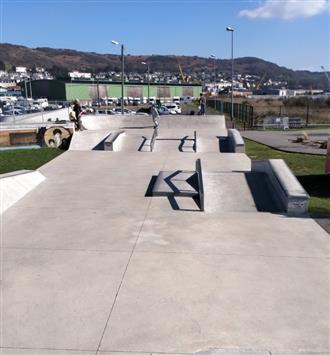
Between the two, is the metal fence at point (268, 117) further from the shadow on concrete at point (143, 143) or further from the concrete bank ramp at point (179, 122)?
the shadow on concrete at point (143, 143)

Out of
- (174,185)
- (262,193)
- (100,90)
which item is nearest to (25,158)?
(174,185)

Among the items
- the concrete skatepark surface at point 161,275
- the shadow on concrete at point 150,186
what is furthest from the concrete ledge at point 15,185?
the shadow on concrete at point 150,186

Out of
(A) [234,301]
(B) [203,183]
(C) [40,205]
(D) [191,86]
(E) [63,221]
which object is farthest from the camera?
(D) [191,86]

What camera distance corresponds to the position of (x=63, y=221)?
26.5 ft

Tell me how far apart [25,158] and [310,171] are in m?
10.0

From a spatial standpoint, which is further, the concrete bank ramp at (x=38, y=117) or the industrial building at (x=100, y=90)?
the industrial building at (x=100, y=90)

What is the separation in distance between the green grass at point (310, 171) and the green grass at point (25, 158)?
8.27 meters

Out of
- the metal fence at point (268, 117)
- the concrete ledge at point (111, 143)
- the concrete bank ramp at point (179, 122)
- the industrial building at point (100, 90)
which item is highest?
the industrial building at point (100, 90)

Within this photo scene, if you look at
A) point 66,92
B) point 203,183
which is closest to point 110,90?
point 66,92

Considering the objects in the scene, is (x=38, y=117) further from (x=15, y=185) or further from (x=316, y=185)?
(x=316, y=185)

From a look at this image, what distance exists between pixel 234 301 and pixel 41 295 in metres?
2.41

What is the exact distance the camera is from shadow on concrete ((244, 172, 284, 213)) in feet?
29.8

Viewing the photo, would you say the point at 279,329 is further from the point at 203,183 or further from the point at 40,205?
the point at 40,205

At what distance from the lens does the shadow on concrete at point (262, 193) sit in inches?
357
